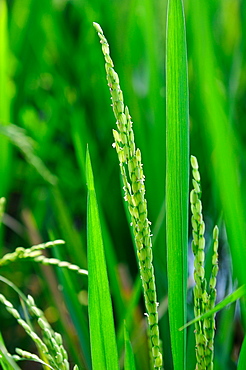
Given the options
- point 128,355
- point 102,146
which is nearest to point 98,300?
point 128,355

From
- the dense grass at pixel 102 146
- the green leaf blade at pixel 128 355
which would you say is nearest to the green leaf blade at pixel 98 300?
the green leaf blade at pixel 128 355

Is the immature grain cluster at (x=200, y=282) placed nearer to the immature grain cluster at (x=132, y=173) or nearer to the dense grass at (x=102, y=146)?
the immature grain cluster at (x=132, y=173)

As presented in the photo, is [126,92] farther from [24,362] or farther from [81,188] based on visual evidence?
[24,362]

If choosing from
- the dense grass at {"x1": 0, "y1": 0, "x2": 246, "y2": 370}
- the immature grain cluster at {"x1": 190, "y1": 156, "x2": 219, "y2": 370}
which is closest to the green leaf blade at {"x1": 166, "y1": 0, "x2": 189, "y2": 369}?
the immature grain cluster at {"x1": 190, "y1": 156, "x2": 219, "y2": 370}

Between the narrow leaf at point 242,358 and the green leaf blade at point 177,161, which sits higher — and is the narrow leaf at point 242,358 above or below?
below

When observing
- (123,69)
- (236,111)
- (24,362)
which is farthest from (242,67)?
(24,362)
